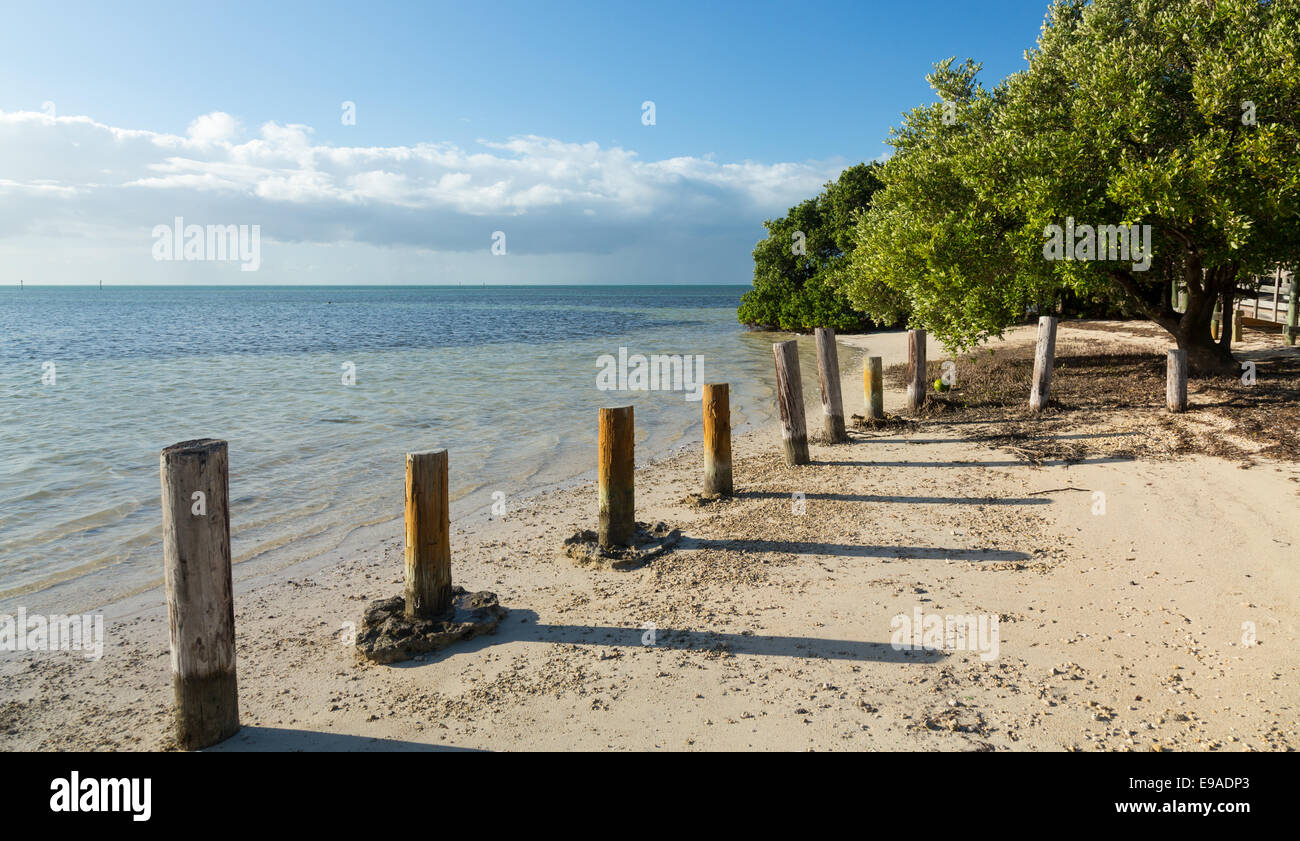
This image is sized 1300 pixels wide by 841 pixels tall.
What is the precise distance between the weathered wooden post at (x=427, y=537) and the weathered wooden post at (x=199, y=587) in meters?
1.57

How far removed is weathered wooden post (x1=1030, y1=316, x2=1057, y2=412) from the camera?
43.5ft

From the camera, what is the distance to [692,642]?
6016mm

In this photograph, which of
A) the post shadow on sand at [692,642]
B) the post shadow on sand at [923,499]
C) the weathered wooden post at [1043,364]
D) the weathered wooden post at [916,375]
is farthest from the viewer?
the weathered wooden post at [916,375]

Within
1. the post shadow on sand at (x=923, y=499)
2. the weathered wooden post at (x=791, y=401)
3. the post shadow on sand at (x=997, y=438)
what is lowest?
the post shadow on sand at (x=923, y=499)

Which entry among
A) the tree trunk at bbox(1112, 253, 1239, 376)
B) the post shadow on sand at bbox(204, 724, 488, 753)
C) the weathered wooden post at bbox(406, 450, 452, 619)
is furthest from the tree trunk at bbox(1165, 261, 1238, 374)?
the post shadow on sand at bbox(204, 724, 488, 753)

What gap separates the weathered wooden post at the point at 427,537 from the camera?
20.3 feet

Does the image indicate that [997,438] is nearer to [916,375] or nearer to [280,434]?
[916,375]

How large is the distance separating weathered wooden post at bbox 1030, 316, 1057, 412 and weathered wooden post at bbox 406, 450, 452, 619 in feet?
36.7

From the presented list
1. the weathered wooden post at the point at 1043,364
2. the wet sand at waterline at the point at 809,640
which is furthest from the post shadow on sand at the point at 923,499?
the weathered wooden post at the point at 1043,364

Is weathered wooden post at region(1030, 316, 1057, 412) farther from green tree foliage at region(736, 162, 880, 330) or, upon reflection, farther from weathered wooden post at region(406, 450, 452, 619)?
green tree foliage at region(736, 162, 880, 330)

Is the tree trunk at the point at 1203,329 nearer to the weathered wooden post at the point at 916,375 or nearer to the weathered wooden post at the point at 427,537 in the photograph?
the weathered wooden post at the point at 916,375
